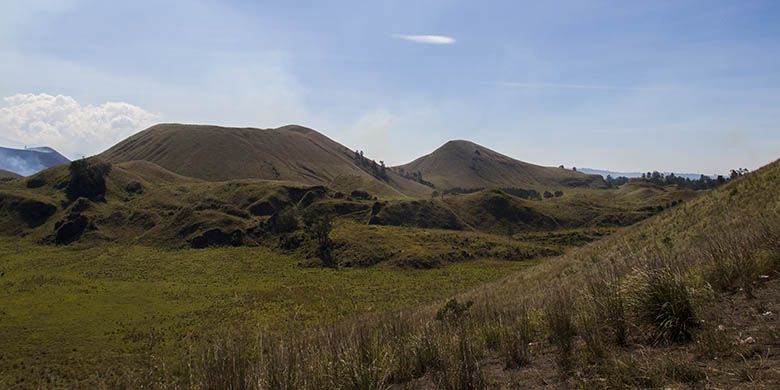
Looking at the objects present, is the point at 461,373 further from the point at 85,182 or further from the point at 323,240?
the point at 85,182

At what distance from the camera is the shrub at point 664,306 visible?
5.70 m

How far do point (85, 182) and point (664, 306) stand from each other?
12332cm

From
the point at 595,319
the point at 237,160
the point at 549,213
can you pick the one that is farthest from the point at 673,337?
the point at 237,160

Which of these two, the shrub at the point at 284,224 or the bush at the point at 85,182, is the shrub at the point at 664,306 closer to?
the shrub at the point at 284,224

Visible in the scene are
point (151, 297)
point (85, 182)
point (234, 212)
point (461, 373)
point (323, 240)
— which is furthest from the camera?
point (85, 182)

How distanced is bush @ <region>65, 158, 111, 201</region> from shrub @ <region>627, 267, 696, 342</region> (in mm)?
119310

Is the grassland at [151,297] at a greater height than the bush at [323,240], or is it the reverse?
the bush at [323,240]

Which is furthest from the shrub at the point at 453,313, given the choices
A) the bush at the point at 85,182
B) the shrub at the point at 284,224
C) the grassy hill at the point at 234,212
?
the bush at the point at 85,182

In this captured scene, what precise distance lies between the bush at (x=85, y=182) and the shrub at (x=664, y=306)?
11931 cm

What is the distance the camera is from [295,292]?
4609 cm

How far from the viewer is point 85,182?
100438 millimetres

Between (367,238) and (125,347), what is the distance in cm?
5149

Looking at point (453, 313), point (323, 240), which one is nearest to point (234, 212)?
→ point (323, 240)

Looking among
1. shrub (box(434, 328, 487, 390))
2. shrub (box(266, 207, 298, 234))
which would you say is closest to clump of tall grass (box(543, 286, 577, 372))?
shrub (box(434, 328, 487, 390))
